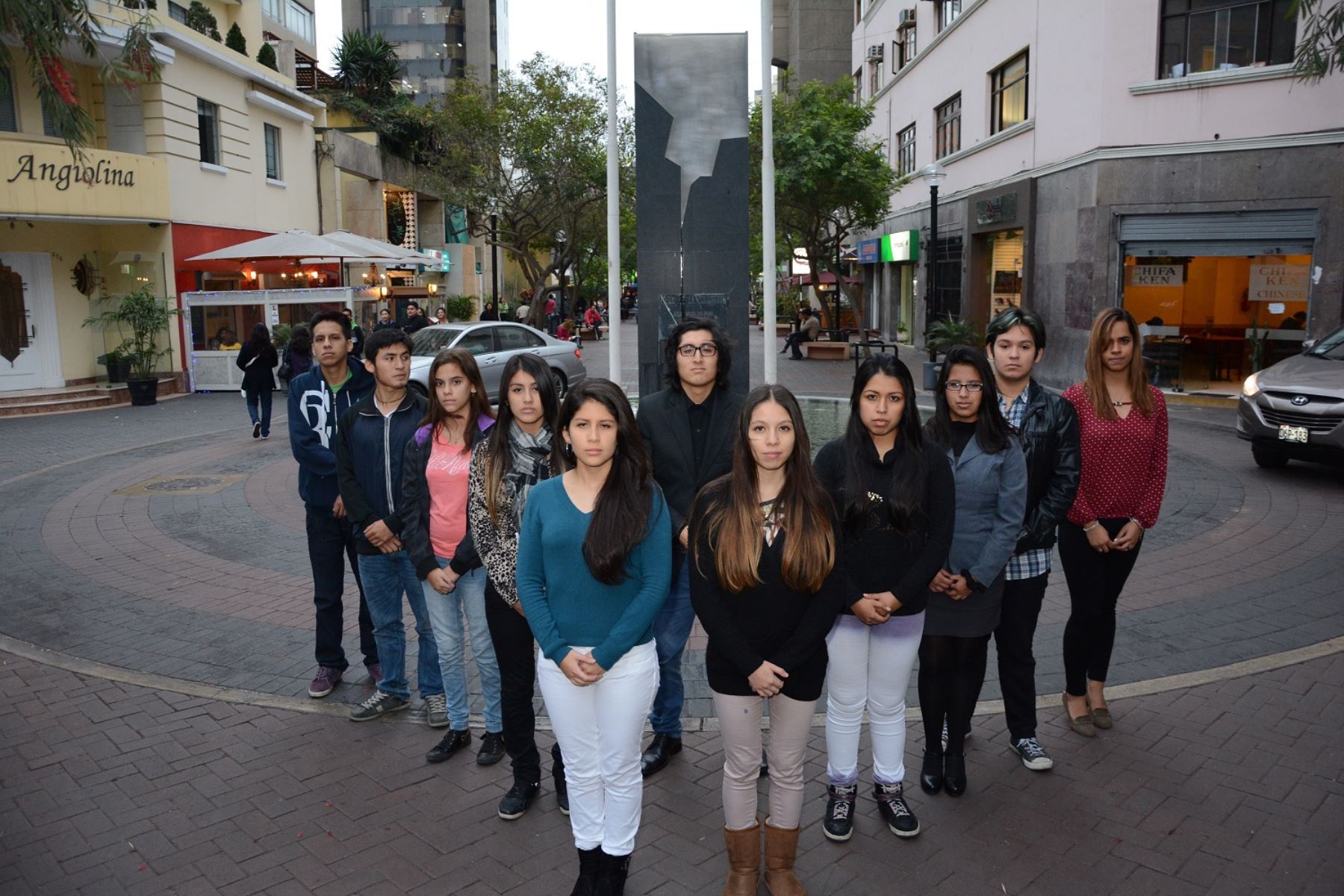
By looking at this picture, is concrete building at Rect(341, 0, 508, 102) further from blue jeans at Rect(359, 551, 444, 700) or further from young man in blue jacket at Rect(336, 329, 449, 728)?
blue jeans at Rect(359, 551, 444, 700)

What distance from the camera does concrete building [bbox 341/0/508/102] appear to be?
254ft

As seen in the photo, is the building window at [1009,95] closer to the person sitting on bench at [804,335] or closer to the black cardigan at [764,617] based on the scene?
the person sitting on bench at [804,335]

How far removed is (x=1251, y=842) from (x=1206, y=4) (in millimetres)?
17119

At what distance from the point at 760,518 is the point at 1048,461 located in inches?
68.4

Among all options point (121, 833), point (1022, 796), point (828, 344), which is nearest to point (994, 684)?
point (1022, 796)

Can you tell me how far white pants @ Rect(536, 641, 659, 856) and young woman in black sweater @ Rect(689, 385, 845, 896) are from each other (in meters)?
0.28

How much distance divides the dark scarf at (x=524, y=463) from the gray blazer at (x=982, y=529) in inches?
66.8

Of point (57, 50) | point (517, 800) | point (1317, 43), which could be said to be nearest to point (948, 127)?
point (1317, 43)

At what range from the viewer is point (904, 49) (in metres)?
32.2

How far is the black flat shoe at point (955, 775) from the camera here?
4410 millimetres

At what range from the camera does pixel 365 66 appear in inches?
1399

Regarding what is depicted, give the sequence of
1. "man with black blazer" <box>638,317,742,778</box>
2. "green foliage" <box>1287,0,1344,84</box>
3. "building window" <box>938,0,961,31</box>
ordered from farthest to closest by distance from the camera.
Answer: "building window" <box>938,0,961,31</box> → "green foliage" <box>1287,0,1344,84</box> → "man with black blazer" <box>638,317,742,778</box>

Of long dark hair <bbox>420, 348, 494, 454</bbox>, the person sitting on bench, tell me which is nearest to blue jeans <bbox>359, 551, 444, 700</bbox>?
long dark hair <bbox>420, 348, 494, 454</bbox>

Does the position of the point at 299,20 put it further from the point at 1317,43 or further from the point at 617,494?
the point at 617,494
